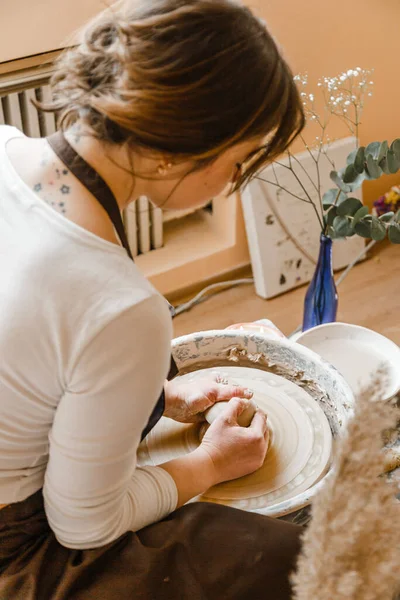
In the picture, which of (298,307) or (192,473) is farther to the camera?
(298,307)

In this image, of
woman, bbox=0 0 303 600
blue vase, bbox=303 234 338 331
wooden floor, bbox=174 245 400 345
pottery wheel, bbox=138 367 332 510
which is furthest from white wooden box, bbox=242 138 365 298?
woman, bbox=0 0 303 600

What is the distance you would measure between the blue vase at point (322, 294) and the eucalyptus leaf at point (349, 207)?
0.25 ft

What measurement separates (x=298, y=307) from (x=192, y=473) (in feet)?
4.29

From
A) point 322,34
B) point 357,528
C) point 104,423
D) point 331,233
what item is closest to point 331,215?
point 331,233

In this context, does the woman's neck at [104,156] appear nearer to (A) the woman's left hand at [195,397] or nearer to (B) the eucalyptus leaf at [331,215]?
(A) the woman's left hand at [195,397]

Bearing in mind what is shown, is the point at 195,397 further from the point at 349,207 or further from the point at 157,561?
the point at 349,207

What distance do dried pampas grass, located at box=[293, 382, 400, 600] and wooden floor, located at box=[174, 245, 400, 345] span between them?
174 cm

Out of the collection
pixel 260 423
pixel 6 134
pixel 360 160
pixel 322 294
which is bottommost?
pixel 322 294

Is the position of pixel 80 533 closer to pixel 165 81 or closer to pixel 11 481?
pixel 11 481

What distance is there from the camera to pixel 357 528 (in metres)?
0.52

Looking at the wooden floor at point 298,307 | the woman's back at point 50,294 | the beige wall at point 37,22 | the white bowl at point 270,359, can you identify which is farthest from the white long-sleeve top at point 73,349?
the wooden floor at point 298,307

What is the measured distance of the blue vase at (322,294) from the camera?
1780 mm

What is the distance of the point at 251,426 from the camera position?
1.30 metres

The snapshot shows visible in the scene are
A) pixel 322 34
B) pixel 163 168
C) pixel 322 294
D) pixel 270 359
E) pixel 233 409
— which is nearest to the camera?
pixel 163 168
